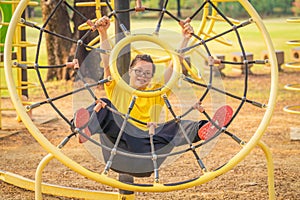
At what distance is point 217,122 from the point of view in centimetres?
372

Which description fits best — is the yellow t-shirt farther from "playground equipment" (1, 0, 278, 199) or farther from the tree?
the tree

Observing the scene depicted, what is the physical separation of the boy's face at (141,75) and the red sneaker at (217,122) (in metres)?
0.44

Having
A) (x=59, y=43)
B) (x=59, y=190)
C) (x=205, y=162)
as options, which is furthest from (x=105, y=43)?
(x=59, y=43)

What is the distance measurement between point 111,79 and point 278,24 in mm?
18974

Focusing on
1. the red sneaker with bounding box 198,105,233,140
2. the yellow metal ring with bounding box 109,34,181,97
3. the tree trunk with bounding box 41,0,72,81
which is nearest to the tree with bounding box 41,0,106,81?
the tree trunk with bounding box 41,0,72,81

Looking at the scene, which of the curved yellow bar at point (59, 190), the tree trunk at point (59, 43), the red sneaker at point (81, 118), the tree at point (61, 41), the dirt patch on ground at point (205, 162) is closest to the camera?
the red sneaker at point (81, 118)

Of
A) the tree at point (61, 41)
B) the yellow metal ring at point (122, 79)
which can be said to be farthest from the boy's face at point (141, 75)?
the tree at point (61, 41)

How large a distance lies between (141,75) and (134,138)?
377mm

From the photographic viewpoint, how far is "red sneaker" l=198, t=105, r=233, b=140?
12.2ft

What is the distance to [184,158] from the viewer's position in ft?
19.6

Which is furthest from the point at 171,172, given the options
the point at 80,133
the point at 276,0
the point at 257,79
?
the point at 276,0

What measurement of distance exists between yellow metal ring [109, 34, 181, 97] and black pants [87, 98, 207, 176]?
14cm

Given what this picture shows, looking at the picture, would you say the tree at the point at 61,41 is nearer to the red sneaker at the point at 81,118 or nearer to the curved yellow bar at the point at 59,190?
the curved yellow bar at the point at 59,190

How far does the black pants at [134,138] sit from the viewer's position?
3664 mm
